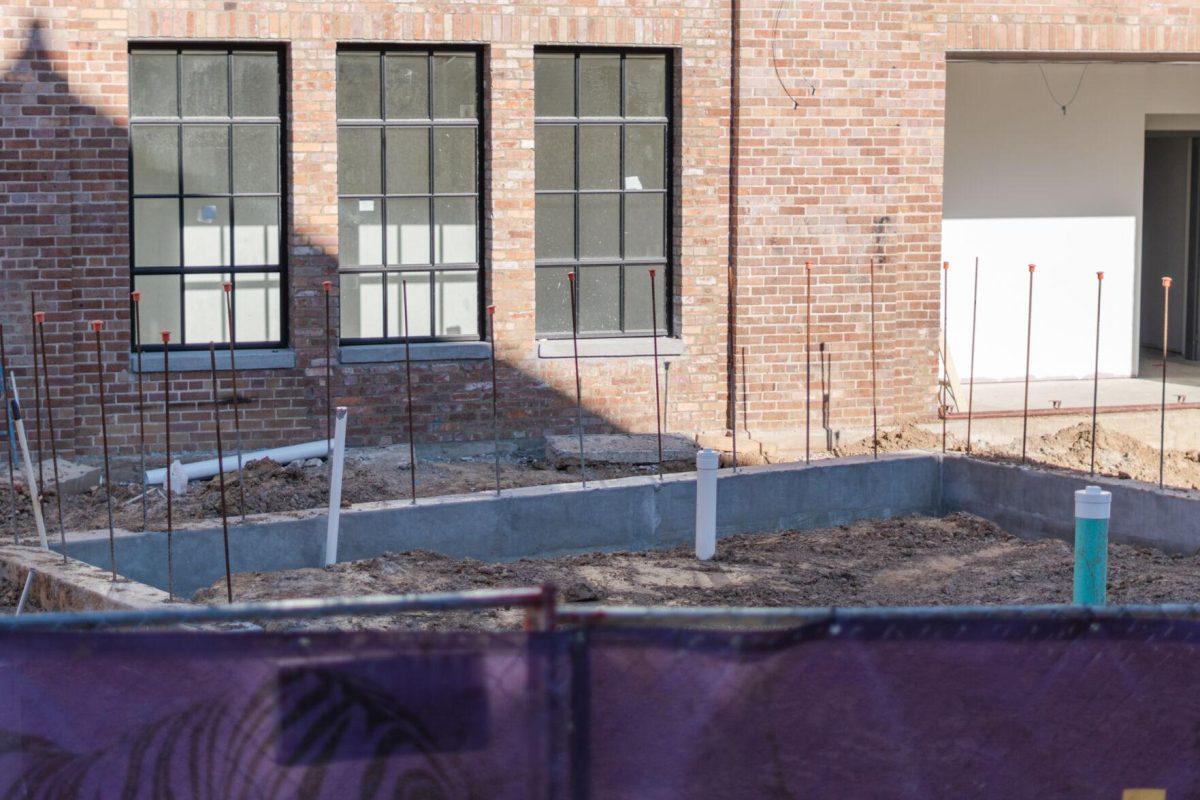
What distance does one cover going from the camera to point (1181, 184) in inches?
750

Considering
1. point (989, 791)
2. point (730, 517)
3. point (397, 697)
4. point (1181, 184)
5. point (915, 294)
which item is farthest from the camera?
point (1181, 184)

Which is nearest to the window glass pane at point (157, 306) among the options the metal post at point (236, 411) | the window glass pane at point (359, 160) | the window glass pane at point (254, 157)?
the metal post at point (236, 411)

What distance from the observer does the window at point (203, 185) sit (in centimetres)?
1268

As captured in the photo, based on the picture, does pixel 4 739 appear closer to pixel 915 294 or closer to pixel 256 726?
pixel 256 726

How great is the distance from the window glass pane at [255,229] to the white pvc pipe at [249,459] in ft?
5.05

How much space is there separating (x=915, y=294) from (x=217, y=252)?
5980 mm

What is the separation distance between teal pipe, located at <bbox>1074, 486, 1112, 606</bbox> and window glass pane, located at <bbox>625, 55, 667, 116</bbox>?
689cm

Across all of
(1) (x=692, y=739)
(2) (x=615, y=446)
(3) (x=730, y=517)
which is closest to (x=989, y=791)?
(1) (x=692, y=739)

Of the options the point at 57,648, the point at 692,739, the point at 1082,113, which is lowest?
the point at 692,739

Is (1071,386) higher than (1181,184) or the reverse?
the reverse

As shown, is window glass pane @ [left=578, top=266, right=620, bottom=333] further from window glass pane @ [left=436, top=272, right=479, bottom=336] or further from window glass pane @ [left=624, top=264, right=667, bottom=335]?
window glass pane @ [left=436, top=272, right=479, bottom=336]

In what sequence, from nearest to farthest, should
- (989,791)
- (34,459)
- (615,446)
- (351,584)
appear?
(989,791)
(351,584)
(34,459)
(615,446)

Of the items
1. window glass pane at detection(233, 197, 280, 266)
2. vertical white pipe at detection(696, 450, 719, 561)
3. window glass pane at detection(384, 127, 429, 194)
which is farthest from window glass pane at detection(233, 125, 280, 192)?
vertical white pipe at detection(696, 450, 719, 561)

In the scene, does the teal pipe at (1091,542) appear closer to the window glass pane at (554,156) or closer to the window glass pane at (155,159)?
the window glass pane at (554,156)
